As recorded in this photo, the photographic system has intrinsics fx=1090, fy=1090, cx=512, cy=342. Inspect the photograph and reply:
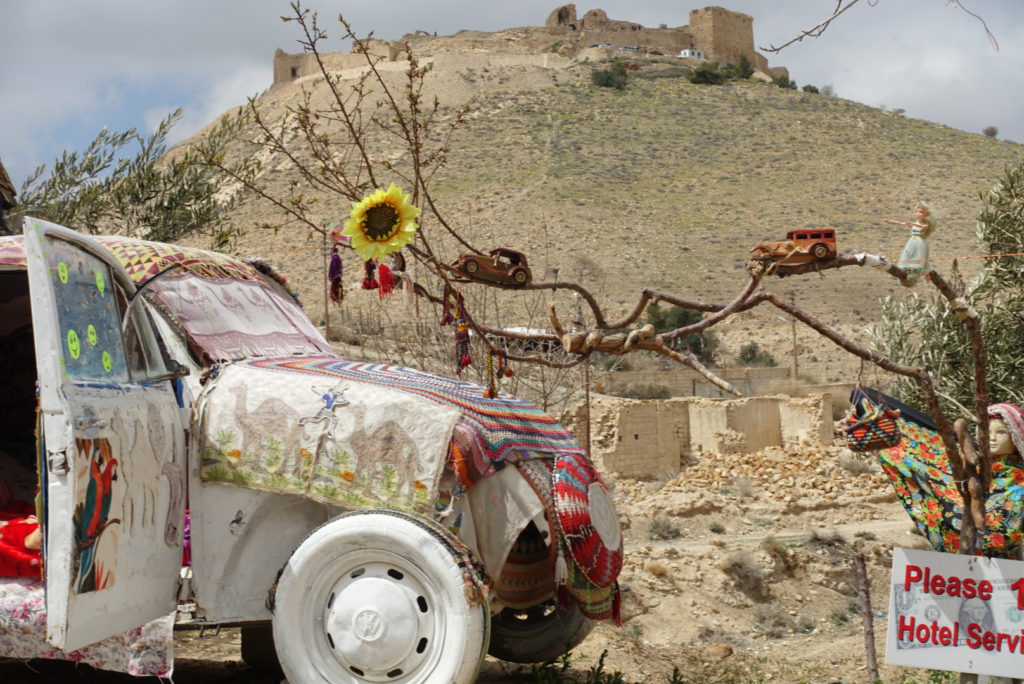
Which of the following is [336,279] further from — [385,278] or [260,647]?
[260,647]

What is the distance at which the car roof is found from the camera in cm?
529

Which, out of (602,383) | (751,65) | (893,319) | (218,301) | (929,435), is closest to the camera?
(218,301)

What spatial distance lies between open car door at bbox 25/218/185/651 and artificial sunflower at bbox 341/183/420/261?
1.05m

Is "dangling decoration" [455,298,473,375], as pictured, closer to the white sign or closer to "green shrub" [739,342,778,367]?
the white sign

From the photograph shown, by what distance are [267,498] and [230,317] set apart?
1216 millimetres

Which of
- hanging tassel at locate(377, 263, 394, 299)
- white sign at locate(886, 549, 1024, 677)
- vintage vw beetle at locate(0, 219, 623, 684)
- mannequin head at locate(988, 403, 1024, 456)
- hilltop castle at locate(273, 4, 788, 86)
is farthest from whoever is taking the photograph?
hilltop castle at locate(273, 4, 788, 86)

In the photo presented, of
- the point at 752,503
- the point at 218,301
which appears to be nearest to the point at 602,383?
the point at 752,503

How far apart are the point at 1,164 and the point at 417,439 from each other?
20.2ft

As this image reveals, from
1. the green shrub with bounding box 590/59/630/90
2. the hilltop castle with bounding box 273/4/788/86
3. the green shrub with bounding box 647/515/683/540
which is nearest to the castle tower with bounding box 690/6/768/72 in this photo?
the hilltop castle with bounding box 273/4/788/86

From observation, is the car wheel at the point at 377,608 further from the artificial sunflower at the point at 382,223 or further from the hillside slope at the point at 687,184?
the hillside slope at the point at 687,184

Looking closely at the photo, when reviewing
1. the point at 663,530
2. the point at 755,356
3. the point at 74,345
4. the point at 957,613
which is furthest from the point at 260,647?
the point at 755,356

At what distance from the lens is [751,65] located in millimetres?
95125

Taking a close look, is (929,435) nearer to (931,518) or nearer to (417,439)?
(931,518)

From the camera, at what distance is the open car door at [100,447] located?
4.09 m
